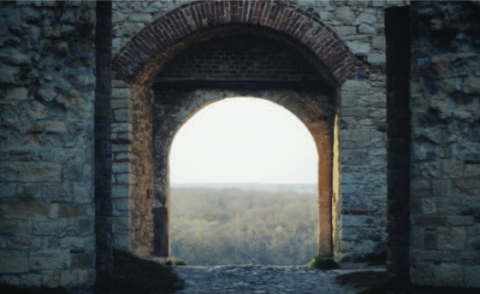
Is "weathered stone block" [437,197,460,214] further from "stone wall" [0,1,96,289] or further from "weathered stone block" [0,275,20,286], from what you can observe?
"weathered stone block" [0,275,20,286]

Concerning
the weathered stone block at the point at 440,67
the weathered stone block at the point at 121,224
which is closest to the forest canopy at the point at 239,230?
the weathered stone block at the point at 121,224

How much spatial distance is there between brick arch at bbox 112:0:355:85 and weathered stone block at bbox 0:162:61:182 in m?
3.44

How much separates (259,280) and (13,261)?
3.34 meters

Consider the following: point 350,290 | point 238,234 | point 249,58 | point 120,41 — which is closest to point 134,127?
point 120,41

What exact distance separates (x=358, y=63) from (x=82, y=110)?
178 inches

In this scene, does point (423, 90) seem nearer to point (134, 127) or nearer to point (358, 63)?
point (358, 63)

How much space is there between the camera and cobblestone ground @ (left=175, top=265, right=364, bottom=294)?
19.0ft

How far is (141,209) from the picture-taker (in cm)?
806

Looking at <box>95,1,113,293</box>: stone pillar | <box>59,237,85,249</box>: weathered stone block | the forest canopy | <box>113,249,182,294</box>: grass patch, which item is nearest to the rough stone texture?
<box>113,249,182,294</box>: grass patch

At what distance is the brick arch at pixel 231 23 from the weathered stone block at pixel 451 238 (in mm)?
3736

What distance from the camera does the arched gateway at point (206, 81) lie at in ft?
24.0

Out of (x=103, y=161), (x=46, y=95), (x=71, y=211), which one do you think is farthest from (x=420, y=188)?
(x=46, y=95)

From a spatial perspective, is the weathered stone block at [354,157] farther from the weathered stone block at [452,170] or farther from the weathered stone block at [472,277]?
the weathered stone block at [472,277]

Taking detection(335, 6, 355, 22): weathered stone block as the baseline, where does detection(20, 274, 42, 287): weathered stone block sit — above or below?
below
